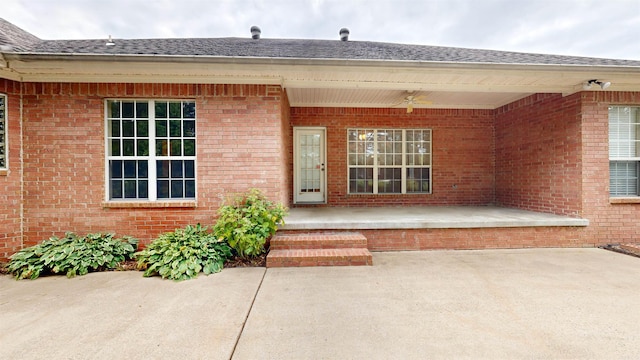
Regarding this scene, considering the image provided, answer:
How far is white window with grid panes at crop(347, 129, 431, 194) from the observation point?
288 inches

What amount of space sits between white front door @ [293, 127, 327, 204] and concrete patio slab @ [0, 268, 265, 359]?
3.72 metres

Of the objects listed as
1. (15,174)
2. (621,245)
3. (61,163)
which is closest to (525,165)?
(621,245)

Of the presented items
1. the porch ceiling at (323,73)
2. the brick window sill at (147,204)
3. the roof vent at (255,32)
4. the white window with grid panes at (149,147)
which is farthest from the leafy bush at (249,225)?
the roof vent at (255,32)

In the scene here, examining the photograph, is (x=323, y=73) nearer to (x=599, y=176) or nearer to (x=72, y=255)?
(x=72, y=255)

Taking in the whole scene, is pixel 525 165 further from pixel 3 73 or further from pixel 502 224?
pixel 3 73

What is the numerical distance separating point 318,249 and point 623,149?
20.0 feet

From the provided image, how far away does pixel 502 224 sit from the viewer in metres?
4.76

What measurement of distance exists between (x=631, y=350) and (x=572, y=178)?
405 centimetres

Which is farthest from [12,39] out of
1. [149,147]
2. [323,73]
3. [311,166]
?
[311,166]

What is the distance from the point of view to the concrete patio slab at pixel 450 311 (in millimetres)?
2072

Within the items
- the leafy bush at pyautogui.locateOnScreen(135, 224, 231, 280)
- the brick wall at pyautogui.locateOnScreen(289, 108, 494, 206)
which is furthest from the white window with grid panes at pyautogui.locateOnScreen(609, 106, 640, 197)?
the leafy bush at pyautogui.locateOnScreen(135, 224, 231, 280)

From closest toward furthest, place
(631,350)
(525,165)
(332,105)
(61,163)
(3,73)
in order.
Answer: (631,350)
(3,73)
(61,163)
(525,165)
(332,105)

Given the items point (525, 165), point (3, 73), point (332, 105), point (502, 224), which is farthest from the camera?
point (332, 105)

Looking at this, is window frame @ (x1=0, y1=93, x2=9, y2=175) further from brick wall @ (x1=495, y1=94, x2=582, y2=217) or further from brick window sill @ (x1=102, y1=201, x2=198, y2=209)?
brick wall @ (x1=495, y1=94, x2=582, y2=217)
